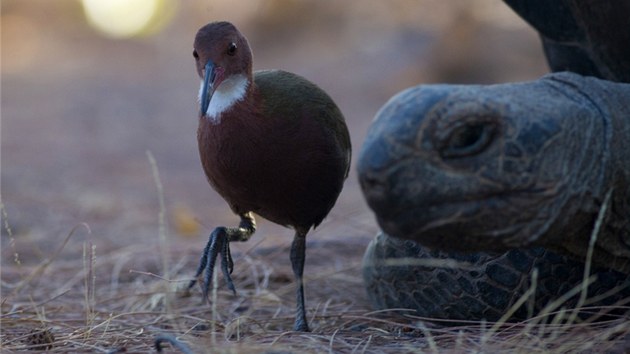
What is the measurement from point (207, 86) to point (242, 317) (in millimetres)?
714

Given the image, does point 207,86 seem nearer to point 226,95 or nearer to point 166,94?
point 226,95

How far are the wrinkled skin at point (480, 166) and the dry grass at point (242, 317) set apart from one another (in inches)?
9.3

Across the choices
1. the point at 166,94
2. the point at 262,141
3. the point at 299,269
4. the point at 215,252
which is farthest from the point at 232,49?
the point at 166,94

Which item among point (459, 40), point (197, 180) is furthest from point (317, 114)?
point (459, 40)

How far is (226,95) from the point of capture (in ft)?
9.75

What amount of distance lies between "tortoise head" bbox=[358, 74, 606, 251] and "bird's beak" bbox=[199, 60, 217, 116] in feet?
3.02

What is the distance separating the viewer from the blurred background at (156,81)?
6090mm

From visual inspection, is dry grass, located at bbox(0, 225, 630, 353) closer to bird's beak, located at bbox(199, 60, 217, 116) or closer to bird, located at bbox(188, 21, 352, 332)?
bird, located at bbox(188, 21, 352, 332)

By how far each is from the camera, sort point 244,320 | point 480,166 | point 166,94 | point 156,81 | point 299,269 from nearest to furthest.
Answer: point 480,166, point 244,320, point 299,269, point 166,94, point 156,81

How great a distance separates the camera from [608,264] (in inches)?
100.0

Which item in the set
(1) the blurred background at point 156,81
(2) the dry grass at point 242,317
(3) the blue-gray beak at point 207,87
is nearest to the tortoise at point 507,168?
(2) the dry grass at point 242,317

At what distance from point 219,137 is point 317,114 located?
1.14 feet

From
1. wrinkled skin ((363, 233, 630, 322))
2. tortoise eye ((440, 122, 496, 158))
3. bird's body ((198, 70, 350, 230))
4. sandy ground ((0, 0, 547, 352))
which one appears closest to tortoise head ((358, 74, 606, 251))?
tortoise eye ((440, 122, 496, 158))

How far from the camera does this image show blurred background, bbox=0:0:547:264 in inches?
240
